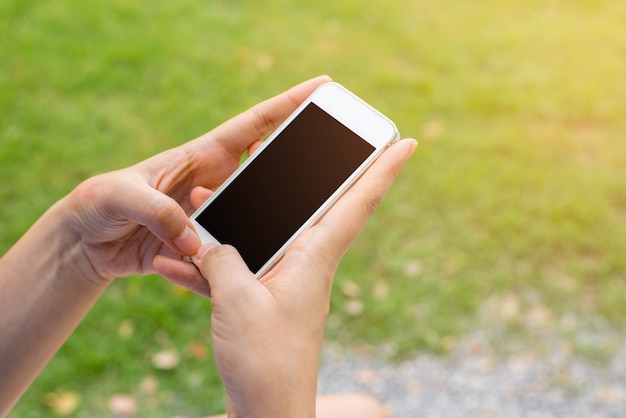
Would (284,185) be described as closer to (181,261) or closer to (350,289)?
(181,261)

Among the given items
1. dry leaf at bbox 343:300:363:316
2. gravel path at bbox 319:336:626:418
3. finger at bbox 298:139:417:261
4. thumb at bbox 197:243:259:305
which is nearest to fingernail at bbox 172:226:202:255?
thumb at bbox 197:243:259:305

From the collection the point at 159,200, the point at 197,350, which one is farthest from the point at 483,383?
the point at 159,200

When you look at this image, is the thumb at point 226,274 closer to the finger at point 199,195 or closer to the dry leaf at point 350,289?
the finger at point 199,195

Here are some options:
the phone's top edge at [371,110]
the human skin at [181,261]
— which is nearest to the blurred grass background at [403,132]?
the human skin at [181,261]

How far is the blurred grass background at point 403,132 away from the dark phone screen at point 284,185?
1.25 metres

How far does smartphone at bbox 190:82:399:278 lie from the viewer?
1.92 m

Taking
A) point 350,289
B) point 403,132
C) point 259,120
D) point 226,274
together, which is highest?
point 403,132

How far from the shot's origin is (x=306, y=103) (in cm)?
205

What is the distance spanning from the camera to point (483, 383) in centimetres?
306

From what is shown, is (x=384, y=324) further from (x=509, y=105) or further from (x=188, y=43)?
(x=188, y=43)

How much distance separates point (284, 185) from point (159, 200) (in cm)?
43

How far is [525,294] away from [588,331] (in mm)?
345

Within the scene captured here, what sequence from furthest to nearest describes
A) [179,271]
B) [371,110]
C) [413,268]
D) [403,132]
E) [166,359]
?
[403,132], [413,268], [166,359], [371,110], [179,271]

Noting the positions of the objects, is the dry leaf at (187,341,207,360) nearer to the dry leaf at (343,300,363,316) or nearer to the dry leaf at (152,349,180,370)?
the dry leaf at (152,349,180,370)
